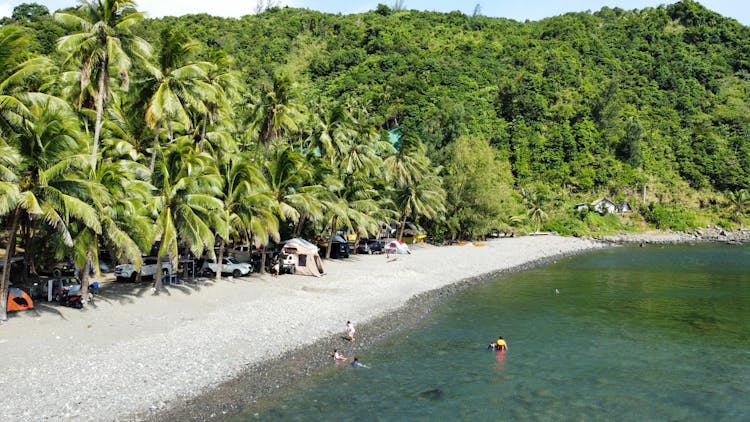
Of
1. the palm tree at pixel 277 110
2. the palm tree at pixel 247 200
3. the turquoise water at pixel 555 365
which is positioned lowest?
the turquoise water at pixel 555 365

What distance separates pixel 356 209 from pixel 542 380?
92.8 feet

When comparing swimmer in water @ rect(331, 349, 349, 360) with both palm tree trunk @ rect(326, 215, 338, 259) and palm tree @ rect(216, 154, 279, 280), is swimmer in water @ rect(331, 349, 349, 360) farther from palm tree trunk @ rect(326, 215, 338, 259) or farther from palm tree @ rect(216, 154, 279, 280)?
palm tree trunk @ rect(326, 215, 338, 259)

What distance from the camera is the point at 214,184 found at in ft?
94.4

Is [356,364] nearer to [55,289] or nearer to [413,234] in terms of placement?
[55,289]

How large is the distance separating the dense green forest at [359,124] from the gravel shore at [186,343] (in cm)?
301

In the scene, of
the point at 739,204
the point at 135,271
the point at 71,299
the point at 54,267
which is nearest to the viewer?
the point at 71,299

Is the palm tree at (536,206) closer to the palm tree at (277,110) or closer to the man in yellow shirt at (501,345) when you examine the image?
the palm tree at (277,110)

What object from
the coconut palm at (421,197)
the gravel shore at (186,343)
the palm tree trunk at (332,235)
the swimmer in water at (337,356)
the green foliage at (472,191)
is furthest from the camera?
the green foliage at (472,191)

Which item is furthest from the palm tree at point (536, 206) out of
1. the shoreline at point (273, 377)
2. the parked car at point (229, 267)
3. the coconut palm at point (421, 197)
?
the parked car at point (229, 267)

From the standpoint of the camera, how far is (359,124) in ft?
179

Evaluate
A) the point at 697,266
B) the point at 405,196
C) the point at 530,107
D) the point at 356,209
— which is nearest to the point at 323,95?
the point at 530,107

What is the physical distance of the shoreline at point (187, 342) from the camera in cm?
1625

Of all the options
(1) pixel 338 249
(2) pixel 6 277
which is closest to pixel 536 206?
(1) pixel 338 249

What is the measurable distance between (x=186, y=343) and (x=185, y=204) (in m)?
8.28
